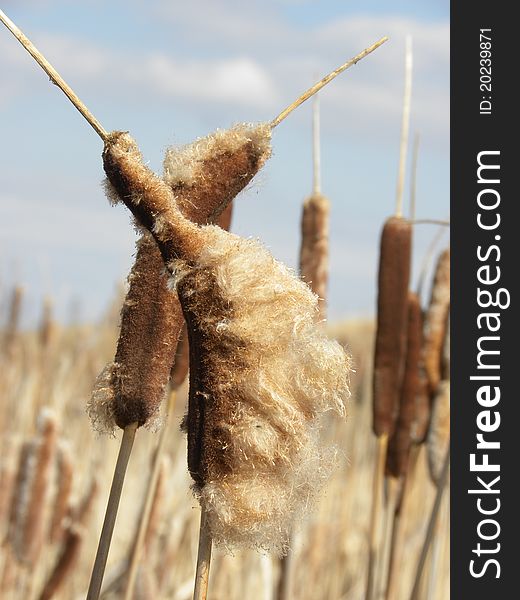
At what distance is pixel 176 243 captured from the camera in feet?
2.89

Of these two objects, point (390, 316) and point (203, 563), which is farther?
Result: point (390, 316)

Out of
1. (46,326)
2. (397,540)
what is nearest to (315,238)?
(397,540)

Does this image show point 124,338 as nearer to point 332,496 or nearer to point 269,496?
point 269,496

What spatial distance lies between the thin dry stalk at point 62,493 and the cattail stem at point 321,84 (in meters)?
1.72

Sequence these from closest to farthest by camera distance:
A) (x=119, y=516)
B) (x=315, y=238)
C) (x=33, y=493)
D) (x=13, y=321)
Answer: (x=315, y=238) → (x=33, y=493) → (x=119, y=516) → (x=13, y=321)

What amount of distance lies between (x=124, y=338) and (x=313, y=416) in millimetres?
210

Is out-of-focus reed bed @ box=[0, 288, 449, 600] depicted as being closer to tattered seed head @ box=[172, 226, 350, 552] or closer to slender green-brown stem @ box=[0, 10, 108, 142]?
tattered seed head @ box=[172, 226, 350, 552]

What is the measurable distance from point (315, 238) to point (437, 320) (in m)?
0.39

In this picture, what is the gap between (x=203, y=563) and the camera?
35.1 inches

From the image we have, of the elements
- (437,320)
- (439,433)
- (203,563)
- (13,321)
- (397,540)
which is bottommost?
(203,563)

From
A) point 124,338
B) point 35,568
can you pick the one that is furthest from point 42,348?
point 124,338

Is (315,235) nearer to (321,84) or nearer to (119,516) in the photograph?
(321,84)

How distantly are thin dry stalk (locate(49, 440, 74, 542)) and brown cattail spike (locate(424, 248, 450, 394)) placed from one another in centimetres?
97

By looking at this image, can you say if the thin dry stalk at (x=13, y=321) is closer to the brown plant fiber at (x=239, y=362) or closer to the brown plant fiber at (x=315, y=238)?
the brown plant fiber at (x=315, y=238)
